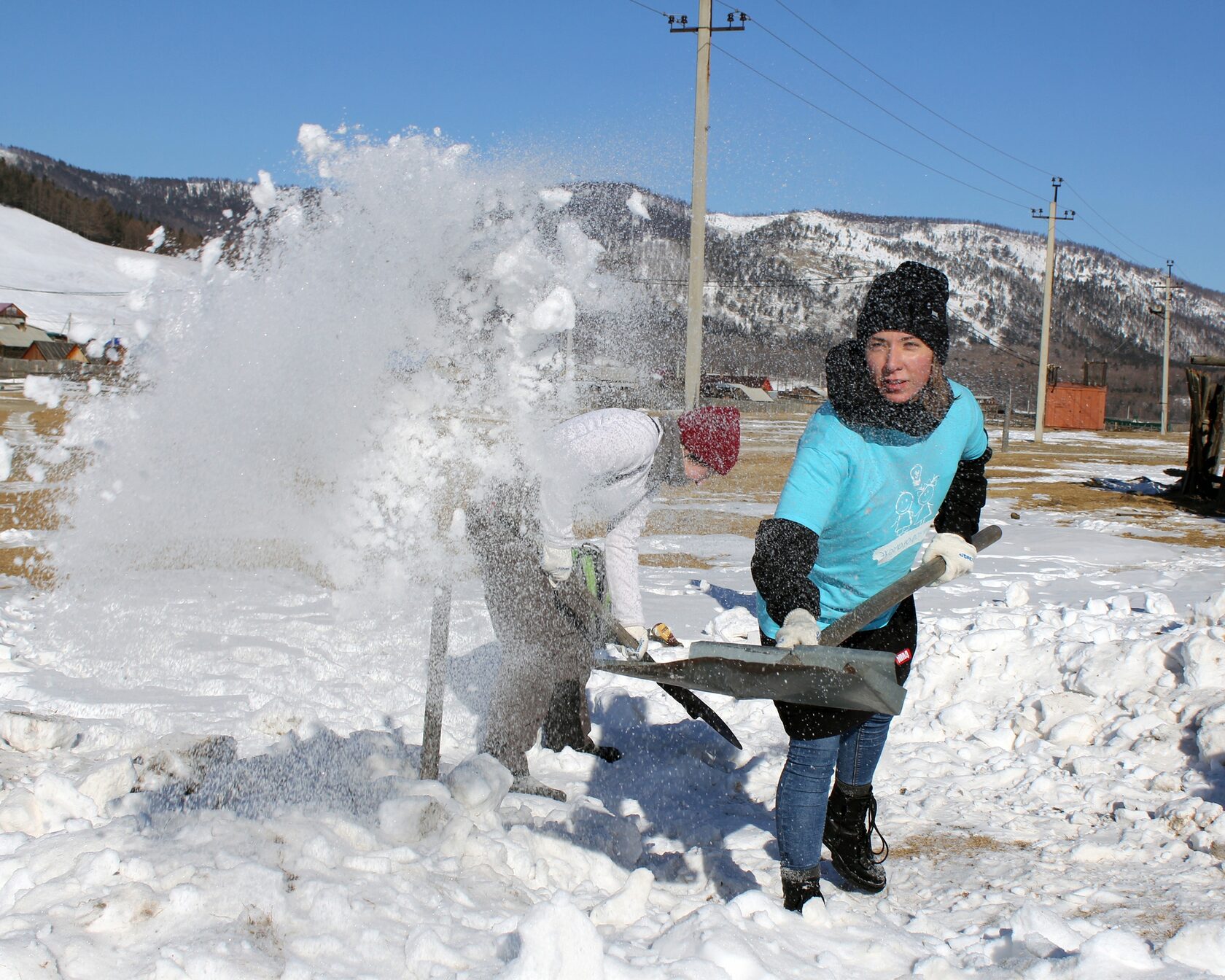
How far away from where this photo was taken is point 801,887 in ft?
7.93

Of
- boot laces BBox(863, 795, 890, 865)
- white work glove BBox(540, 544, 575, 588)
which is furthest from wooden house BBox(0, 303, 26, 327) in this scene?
boot laces BBox(863, 795, 890, 865)

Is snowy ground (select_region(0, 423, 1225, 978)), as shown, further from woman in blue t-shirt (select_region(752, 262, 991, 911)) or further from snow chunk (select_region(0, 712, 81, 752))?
woman in blue t-shirt (select_region(752, 262, 991, 911))

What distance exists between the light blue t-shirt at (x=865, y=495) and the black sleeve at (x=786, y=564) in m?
0.03

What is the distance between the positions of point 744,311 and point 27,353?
237 ft

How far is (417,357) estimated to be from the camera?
4352 mm

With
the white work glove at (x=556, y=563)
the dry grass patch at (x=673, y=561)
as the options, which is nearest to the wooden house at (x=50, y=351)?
the dry grass patch at (x=673, y=561)

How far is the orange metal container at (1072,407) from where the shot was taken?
44.8 m

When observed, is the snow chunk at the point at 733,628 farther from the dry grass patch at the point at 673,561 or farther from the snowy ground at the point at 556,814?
the dry grass patch at the point at 673,561

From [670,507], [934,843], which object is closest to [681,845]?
[934,843]

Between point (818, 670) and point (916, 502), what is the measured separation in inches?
21.7

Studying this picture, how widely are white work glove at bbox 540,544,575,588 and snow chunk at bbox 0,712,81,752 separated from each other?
5.64 ft

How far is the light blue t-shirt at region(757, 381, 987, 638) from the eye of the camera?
2.29 m

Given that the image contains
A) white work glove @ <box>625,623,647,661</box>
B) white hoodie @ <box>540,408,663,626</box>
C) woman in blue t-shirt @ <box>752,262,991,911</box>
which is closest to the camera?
woman in blue t-shirt @ <box>752,262,991,911</box>

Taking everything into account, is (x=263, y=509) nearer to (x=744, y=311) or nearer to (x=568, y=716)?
(x=568, y=716)
